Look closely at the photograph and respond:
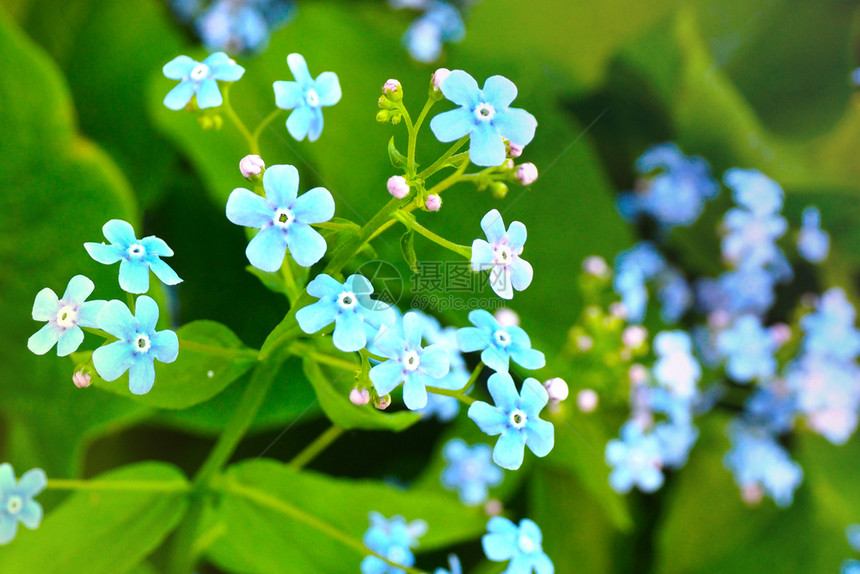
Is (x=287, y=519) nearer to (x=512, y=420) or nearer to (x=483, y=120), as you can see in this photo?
(x=512, y=420)

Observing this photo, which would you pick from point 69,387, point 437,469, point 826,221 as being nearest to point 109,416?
point 69,387

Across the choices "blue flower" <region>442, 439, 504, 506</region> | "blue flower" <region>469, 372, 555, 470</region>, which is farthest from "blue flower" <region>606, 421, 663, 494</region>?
"blue flower" <region>469, 372, 555, 470</region>

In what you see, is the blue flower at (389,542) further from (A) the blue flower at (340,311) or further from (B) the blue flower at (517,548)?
(A) the blue flower at (340,311)

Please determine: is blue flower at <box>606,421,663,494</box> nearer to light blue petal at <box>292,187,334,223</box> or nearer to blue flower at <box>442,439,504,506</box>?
blue flower at <box>442,439,504,506</box>

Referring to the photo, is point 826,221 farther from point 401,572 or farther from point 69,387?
point 69,387

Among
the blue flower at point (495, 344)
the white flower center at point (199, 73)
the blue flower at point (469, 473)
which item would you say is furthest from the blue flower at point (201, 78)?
the blue flower at point (469, 473)
